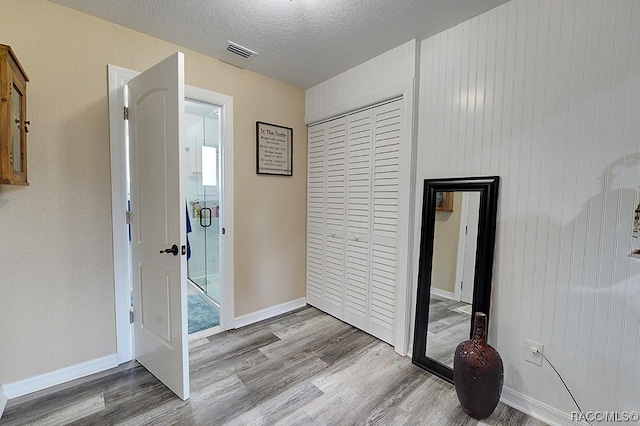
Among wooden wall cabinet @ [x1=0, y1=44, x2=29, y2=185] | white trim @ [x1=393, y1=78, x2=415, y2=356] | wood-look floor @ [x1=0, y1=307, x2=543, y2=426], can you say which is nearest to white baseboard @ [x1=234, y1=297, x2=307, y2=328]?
wood-look floor @ [x1=0, y1=307, x2=543, y2=426]

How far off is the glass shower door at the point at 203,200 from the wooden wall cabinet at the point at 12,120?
169cm

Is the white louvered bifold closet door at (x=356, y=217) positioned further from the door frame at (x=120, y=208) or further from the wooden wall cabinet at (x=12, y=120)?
the wooden wall cabinet at (x=12, y=120)

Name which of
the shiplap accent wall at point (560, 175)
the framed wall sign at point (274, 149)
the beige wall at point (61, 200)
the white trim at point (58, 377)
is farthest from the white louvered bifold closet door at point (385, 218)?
the white trim at point (58, 377)

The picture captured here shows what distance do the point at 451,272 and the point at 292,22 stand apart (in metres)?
2.03

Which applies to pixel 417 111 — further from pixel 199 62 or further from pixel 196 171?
pixel 196 171

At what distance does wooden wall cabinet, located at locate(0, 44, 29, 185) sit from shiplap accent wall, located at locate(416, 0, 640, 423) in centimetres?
251

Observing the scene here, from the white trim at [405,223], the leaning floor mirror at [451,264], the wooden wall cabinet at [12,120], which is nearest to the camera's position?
the wooden wall cabinet at [12,120]

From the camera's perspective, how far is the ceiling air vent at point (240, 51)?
2217 mm

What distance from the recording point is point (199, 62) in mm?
2357

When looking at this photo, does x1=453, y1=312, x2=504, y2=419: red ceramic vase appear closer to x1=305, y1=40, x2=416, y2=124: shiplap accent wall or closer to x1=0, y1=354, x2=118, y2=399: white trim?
x1=305, y1=40, x2=416, y2=124: shiplap accent wall

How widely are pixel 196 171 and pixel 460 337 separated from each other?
3440 mm

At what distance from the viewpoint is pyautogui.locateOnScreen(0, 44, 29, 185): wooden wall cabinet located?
1.35 metres

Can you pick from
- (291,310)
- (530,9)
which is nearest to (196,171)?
(291,310)

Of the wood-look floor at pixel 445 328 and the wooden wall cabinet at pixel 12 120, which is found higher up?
the wooden wall cabinet at pixel 12 120
